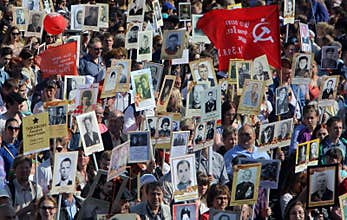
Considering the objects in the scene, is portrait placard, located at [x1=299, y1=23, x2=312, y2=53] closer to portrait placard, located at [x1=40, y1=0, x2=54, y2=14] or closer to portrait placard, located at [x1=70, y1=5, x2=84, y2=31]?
portrait placard, located at [x1=70, y1=5, x2=84, y2=31]

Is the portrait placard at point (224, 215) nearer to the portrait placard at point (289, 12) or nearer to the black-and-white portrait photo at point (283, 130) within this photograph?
the black-and-white portrait photo at point (283, 130)

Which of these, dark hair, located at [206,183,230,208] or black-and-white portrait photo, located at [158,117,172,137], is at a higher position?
black-and-white portrait photo, located at [158,117,172,137]

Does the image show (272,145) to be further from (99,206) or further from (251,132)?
(99,206)

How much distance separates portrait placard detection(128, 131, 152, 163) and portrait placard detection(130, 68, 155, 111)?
6.57 feet

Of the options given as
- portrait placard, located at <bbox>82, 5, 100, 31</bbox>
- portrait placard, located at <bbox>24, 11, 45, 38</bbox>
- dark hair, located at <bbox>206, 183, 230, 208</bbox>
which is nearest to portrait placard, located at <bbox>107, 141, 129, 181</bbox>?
dark hair, located at <bbox>206, 183, 230, 208</bbox>

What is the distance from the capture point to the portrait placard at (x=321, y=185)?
13.5m

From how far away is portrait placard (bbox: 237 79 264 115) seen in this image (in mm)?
16203

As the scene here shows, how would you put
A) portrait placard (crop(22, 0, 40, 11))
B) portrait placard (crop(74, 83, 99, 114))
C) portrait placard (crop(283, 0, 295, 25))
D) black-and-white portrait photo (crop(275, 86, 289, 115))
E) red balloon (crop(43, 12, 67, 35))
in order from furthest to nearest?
portrait placard (crop(283, 0, 295, 25)) → portrait placard (crop(22, 0, 40, 11)) → red balloon (crop(43, 12, 67, 35)) → black-and-white portrait photo (crop(275, 86, 289, 115)) → portrait placard (crop(74, 83, 99, 114))

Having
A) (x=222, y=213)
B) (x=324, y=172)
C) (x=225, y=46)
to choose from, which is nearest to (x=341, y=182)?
(x=324, y=172)

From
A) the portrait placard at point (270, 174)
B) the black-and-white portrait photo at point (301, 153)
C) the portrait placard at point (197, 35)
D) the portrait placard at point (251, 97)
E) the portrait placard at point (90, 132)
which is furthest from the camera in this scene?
the portrait placard at point (197, 35)

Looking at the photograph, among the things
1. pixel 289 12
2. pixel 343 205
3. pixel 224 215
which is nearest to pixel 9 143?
pixel 224 215

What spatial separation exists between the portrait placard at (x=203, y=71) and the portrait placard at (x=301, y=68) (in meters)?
1.14

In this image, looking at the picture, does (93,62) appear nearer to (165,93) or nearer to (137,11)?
(165,93)

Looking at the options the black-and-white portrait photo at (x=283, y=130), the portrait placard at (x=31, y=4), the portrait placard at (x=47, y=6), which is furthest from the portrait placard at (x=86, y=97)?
the portrait placard at (x=47, y=6)
